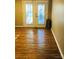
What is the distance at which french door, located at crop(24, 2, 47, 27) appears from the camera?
11602mm

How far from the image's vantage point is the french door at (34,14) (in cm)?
1160

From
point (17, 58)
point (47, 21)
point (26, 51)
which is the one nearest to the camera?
point (17, 58)

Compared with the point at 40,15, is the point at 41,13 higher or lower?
higher

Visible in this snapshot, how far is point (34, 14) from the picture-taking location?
38.2ft

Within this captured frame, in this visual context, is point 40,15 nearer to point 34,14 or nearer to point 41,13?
point 41,13

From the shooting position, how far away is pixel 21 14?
11586mm

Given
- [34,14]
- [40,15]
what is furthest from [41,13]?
[34,14]

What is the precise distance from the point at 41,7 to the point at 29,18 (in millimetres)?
1182
